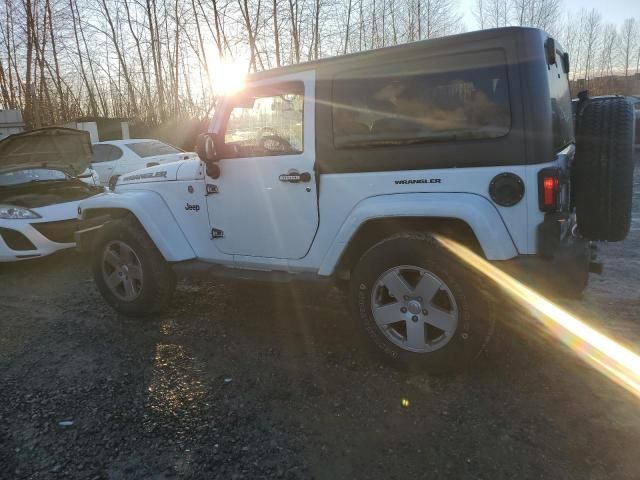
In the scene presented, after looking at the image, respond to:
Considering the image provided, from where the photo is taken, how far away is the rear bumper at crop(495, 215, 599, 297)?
9.04ft

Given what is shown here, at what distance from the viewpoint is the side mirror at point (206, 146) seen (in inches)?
147

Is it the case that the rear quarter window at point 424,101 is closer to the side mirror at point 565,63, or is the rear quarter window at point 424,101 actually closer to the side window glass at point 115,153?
the side mirror at point 565,63

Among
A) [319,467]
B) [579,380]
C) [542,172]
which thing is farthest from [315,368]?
[542,172]

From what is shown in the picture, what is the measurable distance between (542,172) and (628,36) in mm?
52693

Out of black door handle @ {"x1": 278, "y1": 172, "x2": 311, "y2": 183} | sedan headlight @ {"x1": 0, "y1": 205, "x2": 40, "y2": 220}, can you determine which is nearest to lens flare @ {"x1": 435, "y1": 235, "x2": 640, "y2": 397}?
black door handle @ {"x1": 278, "y1": 172, "x2": 311, "y2": 183}

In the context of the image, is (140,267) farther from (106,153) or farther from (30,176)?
(106,153)

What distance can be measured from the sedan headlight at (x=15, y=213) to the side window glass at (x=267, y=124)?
12.1ft

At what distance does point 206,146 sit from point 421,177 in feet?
5.56

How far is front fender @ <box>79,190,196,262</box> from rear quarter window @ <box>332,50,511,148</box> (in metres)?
1.74

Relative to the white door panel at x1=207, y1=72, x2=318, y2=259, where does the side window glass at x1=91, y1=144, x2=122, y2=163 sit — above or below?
above

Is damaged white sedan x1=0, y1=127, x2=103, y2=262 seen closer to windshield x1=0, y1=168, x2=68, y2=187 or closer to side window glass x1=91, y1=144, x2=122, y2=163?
windshield x1=0, y1=168, x2=68, y2=187

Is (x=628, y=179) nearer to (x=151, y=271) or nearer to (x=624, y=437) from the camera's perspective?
(x=624, y=437)

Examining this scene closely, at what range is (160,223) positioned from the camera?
13.8ft

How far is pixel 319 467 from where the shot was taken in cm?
239
